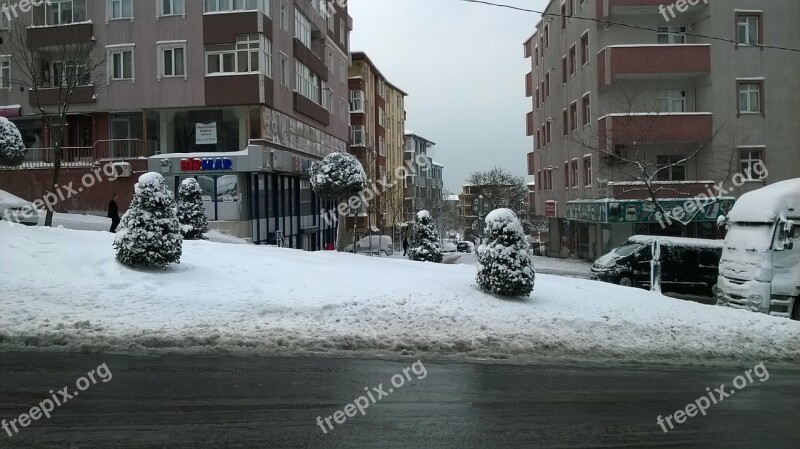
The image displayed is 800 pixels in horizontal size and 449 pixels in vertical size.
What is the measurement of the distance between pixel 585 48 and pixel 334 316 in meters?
28.8

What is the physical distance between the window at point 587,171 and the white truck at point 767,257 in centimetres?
1949

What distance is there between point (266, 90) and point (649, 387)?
25.8m

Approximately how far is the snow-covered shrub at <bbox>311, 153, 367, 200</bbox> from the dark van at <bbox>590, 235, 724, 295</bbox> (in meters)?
8.15

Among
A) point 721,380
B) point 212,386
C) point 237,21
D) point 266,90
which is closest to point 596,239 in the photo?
point 266,90

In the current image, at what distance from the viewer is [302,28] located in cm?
3738

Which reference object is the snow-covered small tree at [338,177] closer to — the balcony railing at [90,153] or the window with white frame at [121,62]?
the balcony railing at [90,153]

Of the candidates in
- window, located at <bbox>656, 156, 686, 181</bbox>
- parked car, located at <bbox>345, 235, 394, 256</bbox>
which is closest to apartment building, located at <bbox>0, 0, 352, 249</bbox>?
parked car, located at <bbox>345, 235, 394, 256</bbox>

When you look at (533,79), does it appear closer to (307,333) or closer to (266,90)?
(266,90)

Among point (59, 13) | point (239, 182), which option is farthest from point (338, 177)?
point (59, 13)

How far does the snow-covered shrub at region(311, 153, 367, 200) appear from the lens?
21203mm

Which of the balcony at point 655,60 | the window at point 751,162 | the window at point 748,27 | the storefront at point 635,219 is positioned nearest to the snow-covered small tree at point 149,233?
the storefront at point 635,219

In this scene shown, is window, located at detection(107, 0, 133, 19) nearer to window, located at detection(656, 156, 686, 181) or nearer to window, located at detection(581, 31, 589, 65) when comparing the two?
window, located at detection(581, 31, 589, 65)

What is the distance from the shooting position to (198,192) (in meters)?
20.5

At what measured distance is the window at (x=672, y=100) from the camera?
31.9 metres
